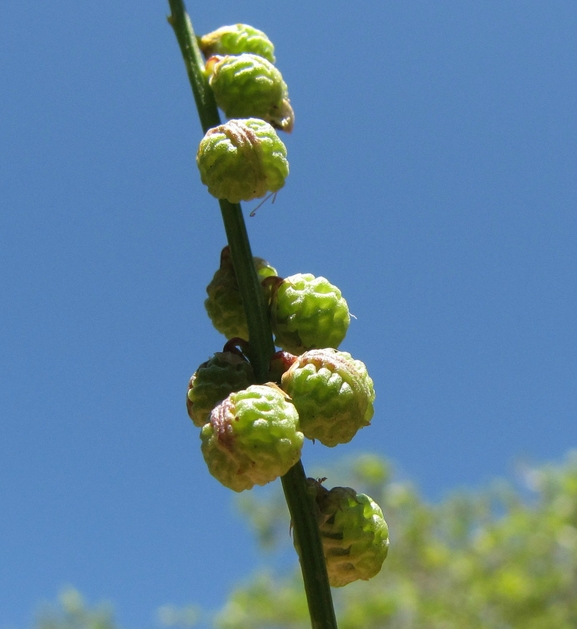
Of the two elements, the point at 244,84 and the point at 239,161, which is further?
the point at 244,84

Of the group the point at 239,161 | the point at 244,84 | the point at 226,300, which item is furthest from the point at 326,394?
the point at 244,84

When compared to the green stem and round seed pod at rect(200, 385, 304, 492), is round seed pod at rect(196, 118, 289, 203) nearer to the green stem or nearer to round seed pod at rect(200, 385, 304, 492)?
the green stem

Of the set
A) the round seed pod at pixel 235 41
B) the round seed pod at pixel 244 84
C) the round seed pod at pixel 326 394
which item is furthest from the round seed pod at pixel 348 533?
the round seed pod at pixel 235 41

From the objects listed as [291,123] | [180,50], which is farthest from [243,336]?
[180,50]

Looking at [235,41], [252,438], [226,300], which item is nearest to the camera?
[252,438]

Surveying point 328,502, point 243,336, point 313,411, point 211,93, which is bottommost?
point 328,502

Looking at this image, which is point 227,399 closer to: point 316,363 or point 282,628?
point 316,363

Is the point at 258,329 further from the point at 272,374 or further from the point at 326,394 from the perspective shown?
the point at 326,394
